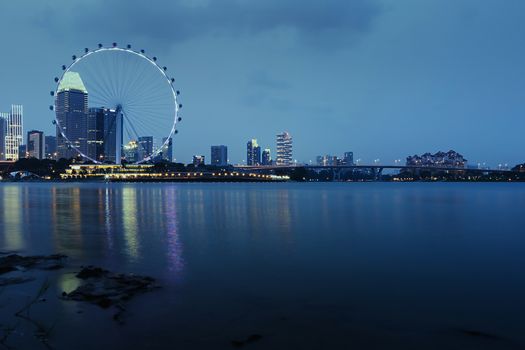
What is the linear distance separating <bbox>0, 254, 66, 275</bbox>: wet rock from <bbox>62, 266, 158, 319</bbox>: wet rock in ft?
6.03

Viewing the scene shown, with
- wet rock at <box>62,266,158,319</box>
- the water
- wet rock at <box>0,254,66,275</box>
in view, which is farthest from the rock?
wet rock at <box>0,254,66,275</box>

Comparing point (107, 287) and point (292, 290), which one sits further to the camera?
point (292, 290)

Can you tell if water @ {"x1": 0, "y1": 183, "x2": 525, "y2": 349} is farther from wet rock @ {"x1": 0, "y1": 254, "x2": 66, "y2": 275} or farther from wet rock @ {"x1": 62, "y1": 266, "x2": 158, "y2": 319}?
wet rock @ {"x1": 0, "y1": 254, "x2": 66, "y2": 275}

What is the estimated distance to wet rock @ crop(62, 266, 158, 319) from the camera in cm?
1034

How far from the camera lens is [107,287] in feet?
37.7

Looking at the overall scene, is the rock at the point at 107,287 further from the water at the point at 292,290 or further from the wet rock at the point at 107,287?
the water at the point at 292,290

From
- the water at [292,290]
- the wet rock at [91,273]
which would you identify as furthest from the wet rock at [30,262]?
the wet rock at [91,273]

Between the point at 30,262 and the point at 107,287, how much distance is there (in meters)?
4.83

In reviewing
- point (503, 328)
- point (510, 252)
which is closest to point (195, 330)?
point (503, 328)

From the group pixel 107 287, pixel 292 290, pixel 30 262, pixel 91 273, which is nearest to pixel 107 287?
pixel 107 287

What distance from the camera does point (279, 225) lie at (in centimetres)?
2786

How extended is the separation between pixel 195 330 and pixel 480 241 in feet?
55.8

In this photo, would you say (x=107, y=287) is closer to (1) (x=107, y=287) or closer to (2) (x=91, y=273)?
(1) (x=107, y=287)

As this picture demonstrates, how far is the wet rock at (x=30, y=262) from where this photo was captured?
13969mm
